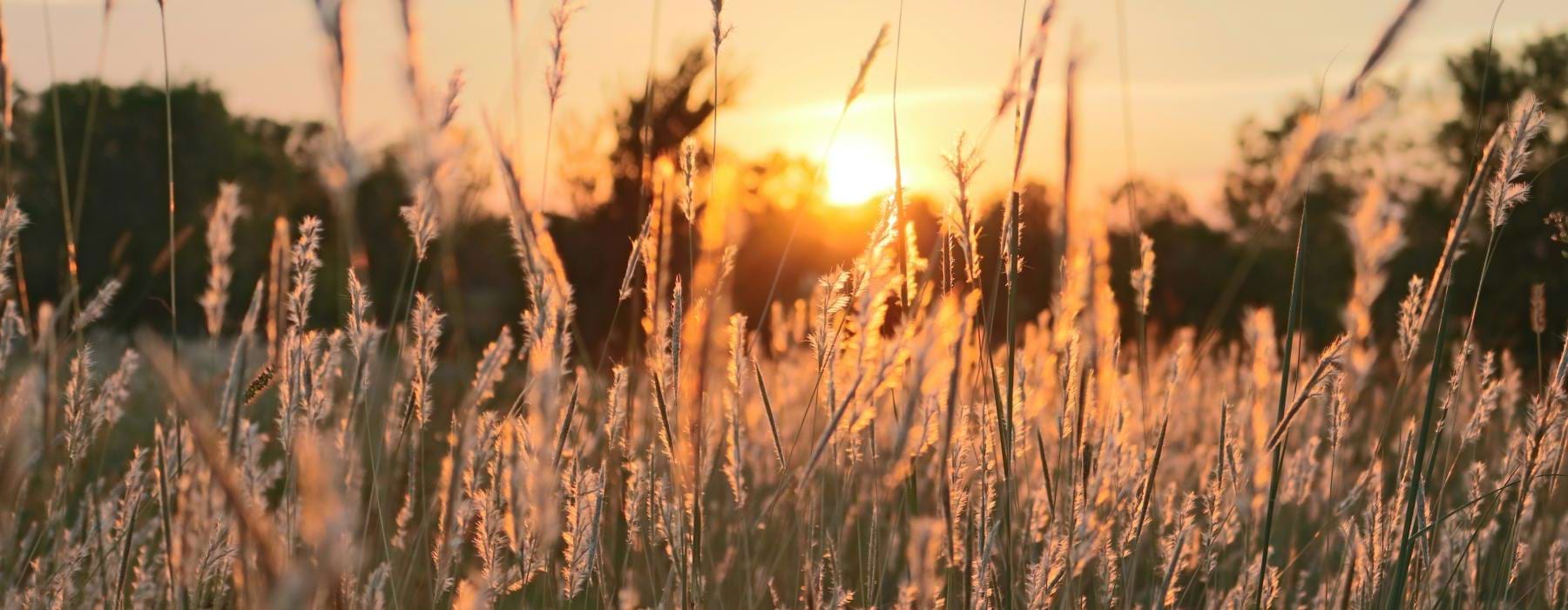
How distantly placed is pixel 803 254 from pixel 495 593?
16.8 meters

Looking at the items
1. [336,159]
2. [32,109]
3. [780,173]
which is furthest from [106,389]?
[32,109]

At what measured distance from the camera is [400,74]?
1.16m

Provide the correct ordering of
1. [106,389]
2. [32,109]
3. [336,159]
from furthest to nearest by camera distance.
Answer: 1. [32,109]
2. [106,389]
3. [336,159]

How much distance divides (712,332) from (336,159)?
0.47 m

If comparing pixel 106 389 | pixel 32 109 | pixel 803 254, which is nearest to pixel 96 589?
pixel 106 389

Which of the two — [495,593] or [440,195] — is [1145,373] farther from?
[440,195]

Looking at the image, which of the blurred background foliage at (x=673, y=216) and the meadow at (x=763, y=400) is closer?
the meadow at (x=763, y=400)

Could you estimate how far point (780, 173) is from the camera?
1528 cm

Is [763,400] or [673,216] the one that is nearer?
[763,400]

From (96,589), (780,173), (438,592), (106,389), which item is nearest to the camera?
(438,592)

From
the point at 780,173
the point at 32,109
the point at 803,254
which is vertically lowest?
the point at 803,254

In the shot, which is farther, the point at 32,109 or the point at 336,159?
the point at 32,109

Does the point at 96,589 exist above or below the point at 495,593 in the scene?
below

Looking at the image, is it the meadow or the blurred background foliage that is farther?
the blurred background foliage
